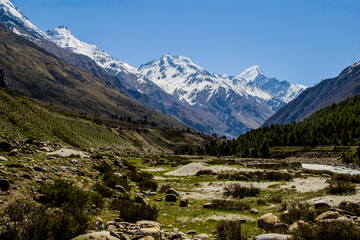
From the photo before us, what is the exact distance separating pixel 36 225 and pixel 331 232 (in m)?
9.89

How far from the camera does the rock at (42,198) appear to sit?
1111 centimetres

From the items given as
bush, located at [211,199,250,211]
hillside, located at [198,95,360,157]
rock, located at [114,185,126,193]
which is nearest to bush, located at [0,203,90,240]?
rock, located at [114,185,126,193]

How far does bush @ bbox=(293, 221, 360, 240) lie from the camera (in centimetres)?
748

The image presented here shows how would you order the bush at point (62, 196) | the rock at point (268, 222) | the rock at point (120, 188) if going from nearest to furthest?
the rock at point (268, 222) < the bush at point (62, 196) < the rock at point (120, 188)

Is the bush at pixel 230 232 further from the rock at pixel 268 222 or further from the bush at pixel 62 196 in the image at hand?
the bush at pixel 62 196

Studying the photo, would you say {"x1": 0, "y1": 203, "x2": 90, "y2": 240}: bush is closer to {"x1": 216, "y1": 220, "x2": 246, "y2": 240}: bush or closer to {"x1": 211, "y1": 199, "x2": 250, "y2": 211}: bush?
{"x1": 216, "y1": 220, "x2": 246, "y2": 240}: bush

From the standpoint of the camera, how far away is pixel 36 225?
7605 millimetres

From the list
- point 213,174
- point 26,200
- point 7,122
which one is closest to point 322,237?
point 26,200

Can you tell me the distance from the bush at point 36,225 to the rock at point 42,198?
2.19 meters

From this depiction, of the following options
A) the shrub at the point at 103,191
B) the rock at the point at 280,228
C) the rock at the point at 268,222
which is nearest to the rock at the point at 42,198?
the shrub at the point at 103,191

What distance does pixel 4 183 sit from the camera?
10883mm

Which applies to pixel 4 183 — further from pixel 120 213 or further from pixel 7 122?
pixel 7 122

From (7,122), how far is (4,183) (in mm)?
43767

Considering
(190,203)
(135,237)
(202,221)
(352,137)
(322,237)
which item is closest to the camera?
(322,237)
